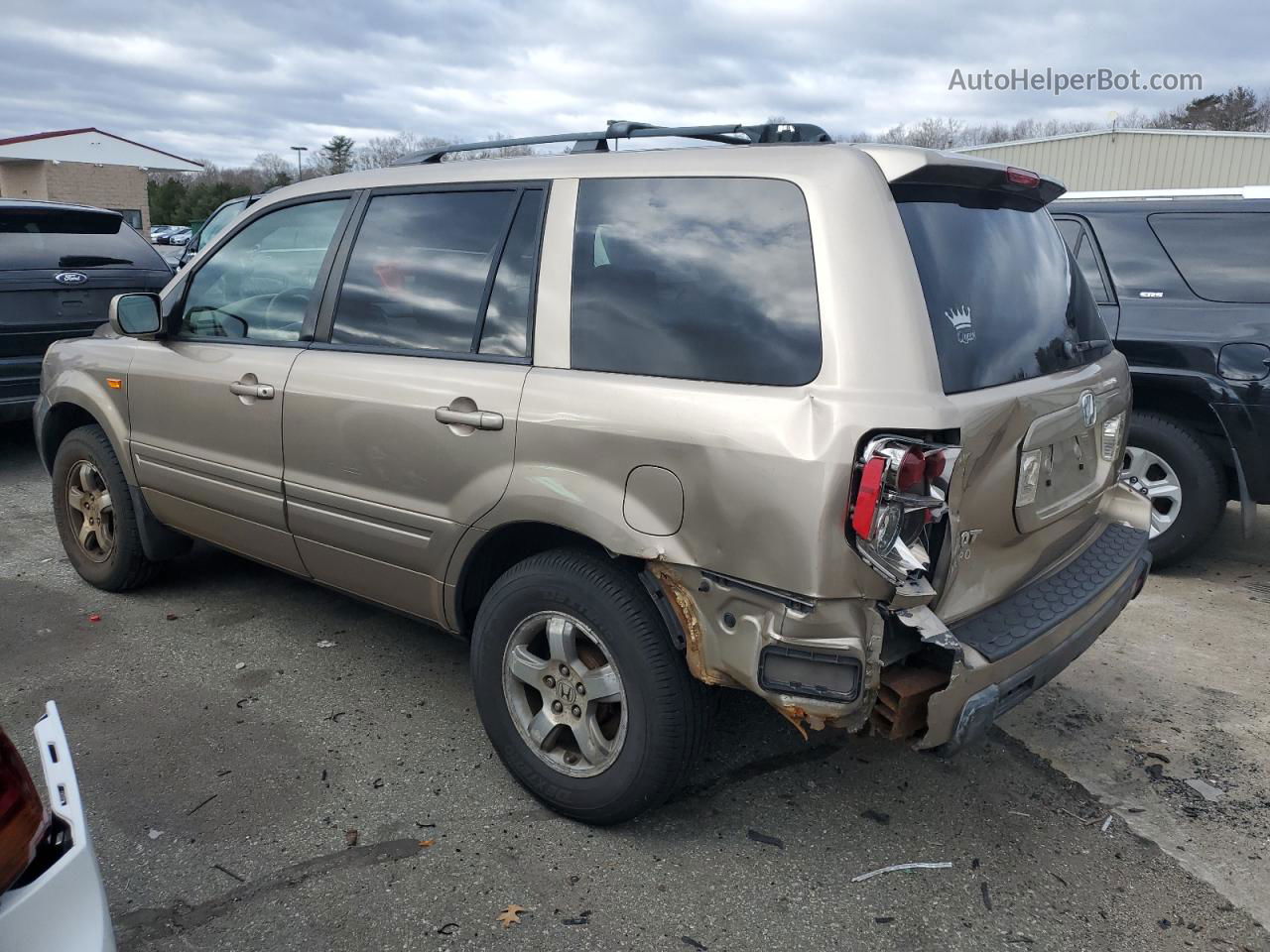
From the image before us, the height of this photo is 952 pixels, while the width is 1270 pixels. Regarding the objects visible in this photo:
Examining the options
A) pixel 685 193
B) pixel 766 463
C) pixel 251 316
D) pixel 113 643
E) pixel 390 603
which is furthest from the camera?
pixel 113 643

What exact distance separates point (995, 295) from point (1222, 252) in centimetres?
317

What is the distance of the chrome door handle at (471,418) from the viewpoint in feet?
9.20

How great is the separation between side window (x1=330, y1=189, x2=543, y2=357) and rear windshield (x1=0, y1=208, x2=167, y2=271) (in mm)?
4428

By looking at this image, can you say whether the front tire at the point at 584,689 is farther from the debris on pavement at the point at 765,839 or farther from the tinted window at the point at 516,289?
the tinted window at the point at 516,289

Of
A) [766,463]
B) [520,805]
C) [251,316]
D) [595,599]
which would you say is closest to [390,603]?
[520,805]

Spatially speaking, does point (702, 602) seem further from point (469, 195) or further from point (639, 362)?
point (469, 195)

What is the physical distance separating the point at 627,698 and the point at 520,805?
0.63m

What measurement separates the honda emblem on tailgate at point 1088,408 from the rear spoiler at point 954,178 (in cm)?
61

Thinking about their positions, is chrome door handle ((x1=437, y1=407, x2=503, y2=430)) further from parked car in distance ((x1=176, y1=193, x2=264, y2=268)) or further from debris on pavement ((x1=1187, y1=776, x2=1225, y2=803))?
parked car in distance ((x1=176, y1=193, x2=264, y2=268))

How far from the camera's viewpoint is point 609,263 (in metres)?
2.71

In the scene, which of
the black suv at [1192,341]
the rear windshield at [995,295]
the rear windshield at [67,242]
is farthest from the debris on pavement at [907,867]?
the rear windshield at [67,242]

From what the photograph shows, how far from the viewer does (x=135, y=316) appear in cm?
388

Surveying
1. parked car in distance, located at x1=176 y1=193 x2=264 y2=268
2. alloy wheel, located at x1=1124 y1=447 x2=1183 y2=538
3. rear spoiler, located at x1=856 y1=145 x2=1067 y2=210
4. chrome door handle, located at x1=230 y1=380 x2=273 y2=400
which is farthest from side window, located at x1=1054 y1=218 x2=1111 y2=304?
parked car in distance, located at x1=176 y1=193 x2=264 y2=268

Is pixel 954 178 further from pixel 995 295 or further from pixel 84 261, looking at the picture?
pixel 84 261
